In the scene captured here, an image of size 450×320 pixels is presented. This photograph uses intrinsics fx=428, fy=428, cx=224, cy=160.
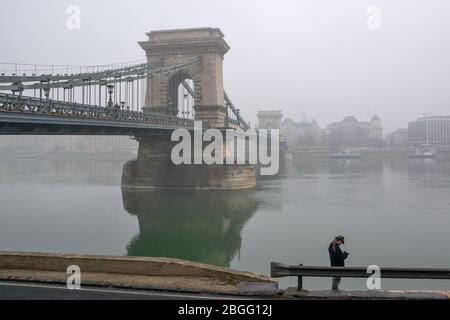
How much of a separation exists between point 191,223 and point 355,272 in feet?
64.5

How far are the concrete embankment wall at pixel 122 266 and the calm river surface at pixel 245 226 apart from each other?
18.7 feet

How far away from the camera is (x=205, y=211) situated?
2867 centimetres

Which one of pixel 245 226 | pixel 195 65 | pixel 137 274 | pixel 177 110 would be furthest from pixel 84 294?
pixel 177 110

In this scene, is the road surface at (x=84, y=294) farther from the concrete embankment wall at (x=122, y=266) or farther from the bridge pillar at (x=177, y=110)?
the bridge pillar at (x=177, y=110)

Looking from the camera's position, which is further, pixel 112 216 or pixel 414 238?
pixel 112 216

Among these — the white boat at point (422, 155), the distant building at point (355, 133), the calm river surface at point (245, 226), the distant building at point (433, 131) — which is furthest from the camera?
the distant building at point (433, 131)

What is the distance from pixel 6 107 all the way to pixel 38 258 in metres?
12.7

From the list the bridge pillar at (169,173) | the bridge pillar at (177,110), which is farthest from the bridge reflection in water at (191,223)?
the bridge pillar at (177,110)

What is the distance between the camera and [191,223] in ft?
81.7

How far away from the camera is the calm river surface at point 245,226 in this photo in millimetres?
16359

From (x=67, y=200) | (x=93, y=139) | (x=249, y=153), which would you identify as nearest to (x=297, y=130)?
(x=93, y=139)

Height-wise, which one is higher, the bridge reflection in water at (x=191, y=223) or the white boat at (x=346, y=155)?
the white boat at (x=346, y=155)

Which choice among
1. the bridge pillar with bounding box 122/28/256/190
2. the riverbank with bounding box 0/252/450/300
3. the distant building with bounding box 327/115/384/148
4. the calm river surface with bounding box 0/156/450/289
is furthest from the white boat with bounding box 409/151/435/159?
the riverbank with bounding box 0/252/450/300
